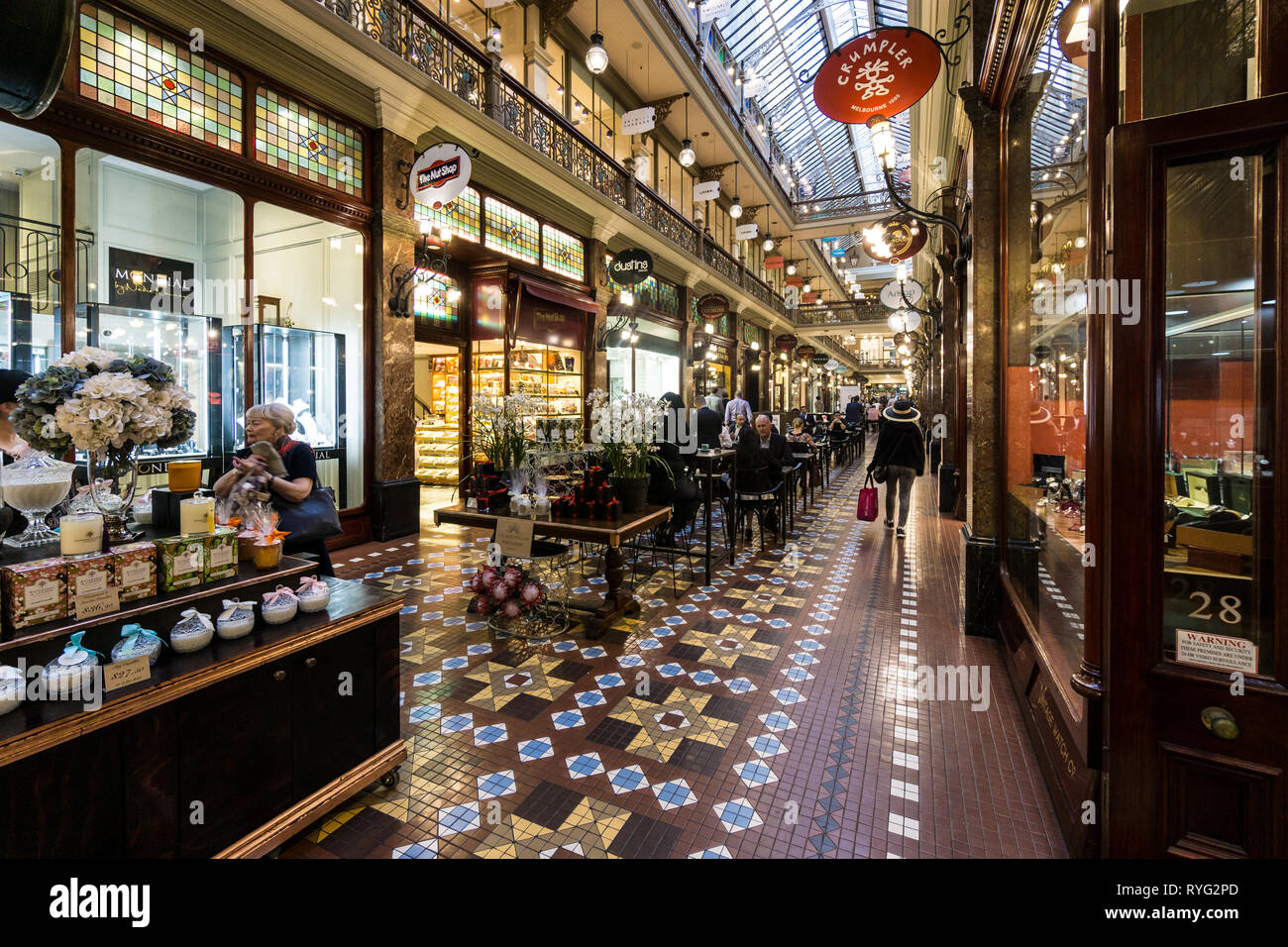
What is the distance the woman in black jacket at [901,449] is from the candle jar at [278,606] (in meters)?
6.49

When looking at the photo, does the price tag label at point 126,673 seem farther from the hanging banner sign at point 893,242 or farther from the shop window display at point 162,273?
the hanging banner sign at point 893,242

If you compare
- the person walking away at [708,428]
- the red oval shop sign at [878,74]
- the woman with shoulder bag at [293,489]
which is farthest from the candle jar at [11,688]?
the person walking away at [708,428]

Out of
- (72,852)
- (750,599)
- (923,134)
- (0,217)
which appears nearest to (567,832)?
(72,852)

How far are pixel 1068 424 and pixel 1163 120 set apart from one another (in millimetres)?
1626

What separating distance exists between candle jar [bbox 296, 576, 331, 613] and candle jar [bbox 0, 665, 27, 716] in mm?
735

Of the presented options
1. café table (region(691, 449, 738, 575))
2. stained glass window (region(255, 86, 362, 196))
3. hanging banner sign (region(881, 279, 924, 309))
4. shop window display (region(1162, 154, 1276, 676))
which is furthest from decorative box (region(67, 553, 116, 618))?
hanging banner sign (region(881, 279, 924, 309))

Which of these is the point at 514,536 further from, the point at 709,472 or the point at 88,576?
the point at 88,576

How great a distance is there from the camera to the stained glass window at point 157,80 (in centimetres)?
436

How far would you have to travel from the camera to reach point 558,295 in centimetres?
907

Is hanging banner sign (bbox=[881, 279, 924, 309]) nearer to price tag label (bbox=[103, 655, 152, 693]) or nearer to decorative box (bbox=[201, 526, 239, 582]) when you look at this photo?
decorative box (bbox=[201, 526, 239, 582])

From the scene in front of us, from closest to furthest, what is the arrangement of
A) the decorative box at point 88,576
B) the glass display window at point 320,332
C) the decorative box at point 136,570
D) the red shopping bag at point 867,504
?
the decorative box at point 88,576 < the decorative box at point 136,570 < the glass display window at point 320,332 < the red shopping bag at point 867,504

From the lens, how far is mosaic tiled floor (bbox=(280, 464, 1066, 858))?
2.04 m
